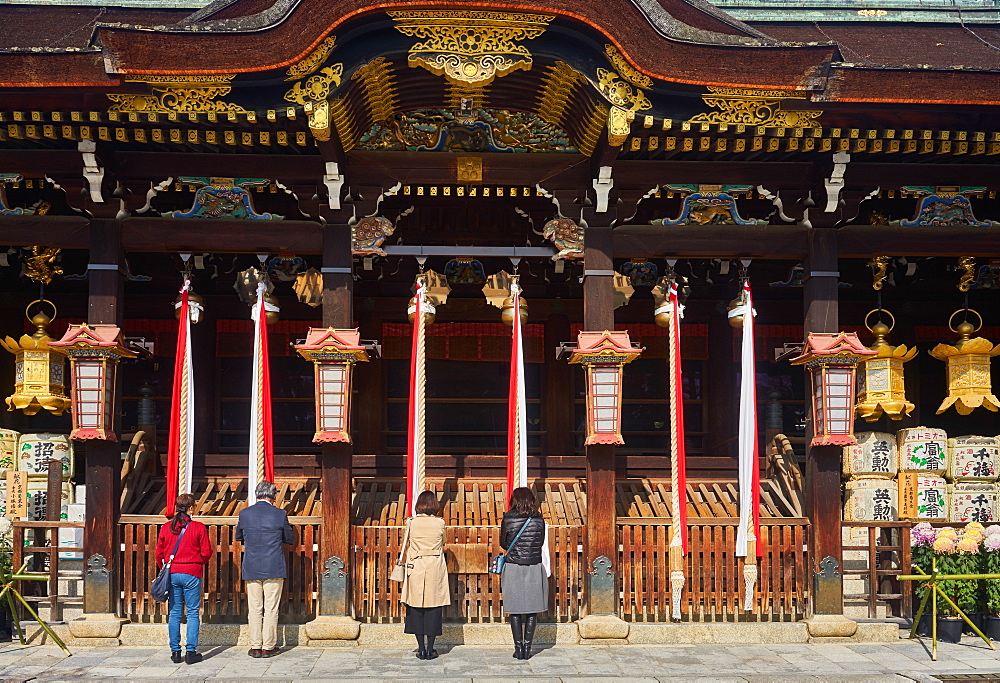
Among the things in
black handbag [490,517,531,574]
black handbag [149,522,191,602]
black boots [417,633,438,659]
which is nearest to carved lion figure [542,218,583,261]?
black handbag [490,517,531,574]

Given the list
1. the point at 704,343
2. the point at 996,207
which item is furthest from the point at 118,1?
the point at 996,207

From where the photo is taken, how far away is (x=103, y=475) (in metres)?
9.88

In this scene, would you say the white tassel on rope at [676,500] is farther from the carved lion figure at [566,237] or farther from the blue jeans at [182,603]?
the blue jeans at [182,603]

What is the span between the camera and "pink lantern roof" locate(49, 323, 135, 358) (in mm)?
9781

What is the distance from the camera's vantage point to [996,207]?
37.0ft

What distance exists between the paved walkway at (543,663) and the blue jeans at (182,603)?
257 millimetres

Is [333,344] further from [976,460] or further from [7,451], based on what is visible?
[976,460]

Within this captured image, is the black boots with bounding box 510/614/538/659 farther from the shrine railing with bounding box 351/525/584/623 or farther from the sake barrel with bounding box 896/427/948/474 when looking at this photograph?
the sake barrel with bounding box 896/427/948/474

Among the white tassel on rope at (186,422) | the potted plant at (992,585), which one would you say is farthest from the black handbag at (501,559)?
the potted plant at (992,585)

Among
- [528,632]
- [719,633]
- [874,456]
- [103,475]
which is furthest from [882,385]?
[103,475]

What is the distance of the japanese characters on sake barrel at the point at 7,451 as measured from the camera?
1104cm

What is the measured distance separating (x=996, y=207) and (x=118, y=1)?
40.0 feet

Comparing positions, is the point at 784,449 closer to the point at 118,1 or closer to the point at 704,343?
the point at 704,343

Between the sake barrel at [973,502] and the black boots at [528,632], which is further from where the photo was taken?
the sake barrel at [973,502]
